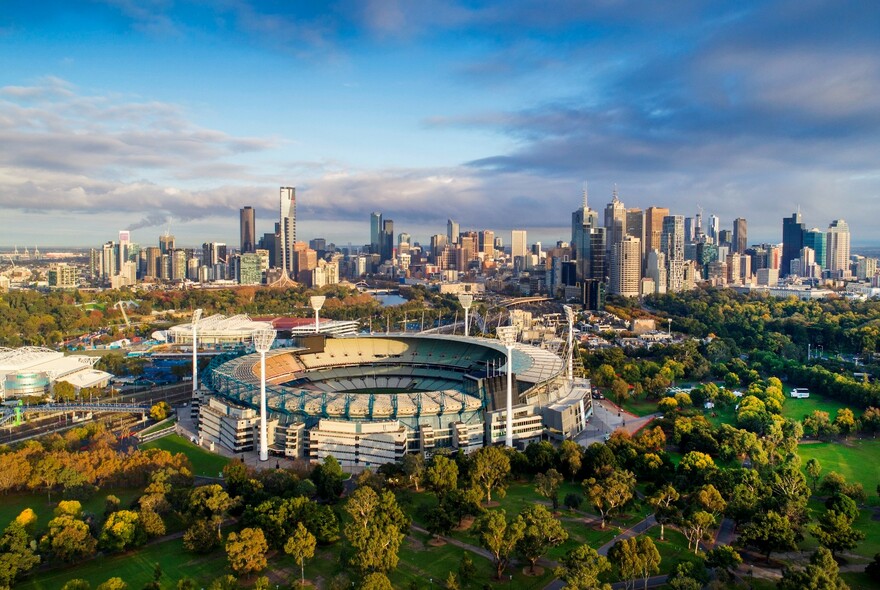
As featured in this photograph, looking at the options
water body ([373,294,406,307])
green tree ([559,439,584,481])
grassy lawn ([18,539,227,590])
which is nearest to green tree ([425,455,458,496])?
green tree ([559,439,584,481])

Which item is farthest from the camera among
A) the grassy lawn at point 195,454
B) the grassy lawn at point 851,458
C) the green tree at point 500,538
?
the grassy lawn at point 195,454

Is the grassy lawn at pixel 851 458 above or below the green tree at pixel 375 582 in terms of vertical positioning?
below

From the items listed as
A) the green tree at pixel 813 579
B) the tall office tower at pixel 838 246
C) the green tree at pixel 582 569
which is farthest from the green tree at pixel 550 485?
the tall office tower at pixel 838 246

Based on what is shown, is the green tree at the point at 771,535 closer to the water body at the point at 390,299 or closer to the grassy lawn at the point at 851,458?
the grassy lawn at the point at 851,458

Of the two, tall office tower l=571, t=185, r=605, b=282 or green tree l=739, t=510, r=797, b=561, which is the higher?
tall office tower l=571, t=185, r=605, b=282

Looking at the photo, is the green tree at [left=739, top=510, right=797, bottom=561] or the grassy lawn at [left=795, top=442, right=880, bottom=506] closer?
the green tree at [left=739, top=510, right=797, bottom=561]

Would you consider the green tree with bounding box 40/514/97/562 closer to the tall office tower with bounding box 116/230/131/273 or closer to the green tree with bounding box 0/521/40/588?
the green tree with bounding box 0/521/40/588

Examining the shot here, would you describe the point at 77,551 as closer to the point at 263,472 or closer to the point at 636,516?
the point at 263,472
